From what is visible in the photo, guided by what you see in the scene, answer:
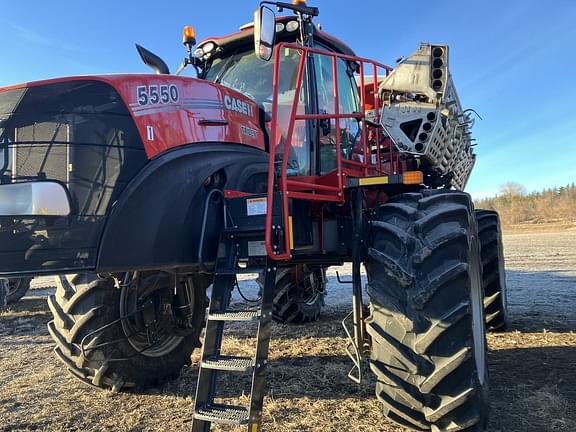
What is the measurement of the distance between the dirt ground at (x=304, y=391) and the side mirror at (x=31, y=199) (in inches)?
69.5

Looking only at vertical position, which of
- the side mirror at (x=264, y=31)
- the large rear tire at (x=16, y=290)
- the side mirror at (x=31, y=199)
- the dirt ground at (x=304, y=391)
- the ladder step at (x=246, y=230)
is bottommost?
the dirt ground at (x=304, y=391)

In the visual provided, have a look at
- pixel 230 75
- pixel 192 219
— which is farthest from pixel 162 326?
pixel 230 75

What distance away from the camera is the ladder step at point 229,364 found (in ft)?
9.04

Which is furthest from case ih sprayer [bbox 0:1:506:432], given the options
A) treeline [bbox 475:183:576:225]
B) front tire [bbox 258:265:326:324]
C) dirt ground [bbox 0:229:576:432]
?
treeline [bbox 475:183:576:225]

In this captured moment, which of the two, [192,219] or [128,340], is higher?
[192,219]

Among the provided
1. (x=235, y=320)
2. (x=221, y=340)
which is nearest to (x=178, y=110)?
(x=235, y=320)

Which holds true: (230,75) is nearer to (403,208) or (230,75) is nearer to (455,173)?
(403,208)

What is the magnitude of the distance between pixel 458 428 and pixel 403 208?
140cm

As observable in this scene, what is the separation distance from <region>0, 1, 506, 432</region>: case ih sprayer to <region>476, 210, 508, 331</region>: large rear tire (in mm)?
2385

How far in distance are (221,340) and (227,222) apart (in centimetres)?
78

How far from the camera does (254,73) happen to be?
4.20 metres

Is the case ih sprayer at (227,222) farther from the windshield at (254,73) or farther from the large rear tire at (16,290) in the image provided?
the large rear tire at (16,290)

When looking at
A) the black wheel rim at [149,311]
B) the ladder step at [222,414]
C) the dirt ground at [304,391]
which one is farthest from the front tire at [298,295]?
the ladder step at [222,414]

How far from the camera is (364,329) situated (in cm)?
344
